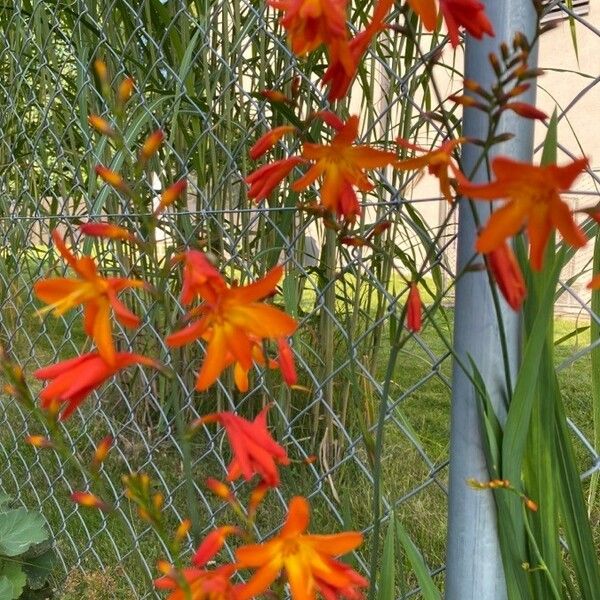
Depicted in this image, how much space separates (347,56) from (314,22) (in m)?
0.03

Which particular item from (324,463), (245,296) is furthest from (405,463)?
(245,296)

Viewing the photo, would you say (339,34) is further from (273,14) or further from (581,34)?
(581,34)

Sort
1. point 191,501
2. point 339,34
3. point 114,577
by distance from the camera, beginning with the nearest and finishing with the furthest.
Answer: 1. point 339,34
2. point 191,501
3. point 114,577

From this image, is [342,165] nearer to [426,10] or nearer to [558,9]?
[426,10]

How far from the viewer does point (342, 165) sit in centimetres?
67

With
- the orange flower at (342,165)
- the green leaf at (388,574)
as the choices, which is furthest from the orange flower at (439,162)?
the green leaf at (388,574)

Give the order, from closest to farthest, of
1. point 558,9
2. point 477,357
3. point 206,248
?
point 477,357, point 558,9, point 206,248

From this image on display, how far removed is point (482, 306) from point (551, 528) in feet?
0.75

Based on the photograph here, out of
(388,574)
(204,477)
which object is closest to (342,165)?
(388,574)

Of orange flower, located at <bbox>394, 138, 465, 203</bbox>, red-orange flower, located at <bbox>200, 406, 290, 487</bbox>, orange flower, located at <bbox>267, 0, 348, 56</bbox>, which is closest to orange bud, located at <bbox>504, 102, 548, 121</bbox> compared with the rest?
orange flower, located at <bbox>394, 138, 465, 203</bbox>

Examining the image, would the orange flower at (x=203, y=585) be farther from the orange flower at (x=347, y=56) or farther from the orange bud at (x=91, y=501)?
the orange flower at (x=347, y=56)

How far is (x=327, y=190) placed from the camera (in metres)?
0.67

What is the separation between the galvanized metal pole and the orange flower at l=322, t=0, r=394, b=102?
0.19 meters

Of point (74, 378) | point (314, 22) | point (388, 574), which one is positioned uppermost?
point (314, 22)
